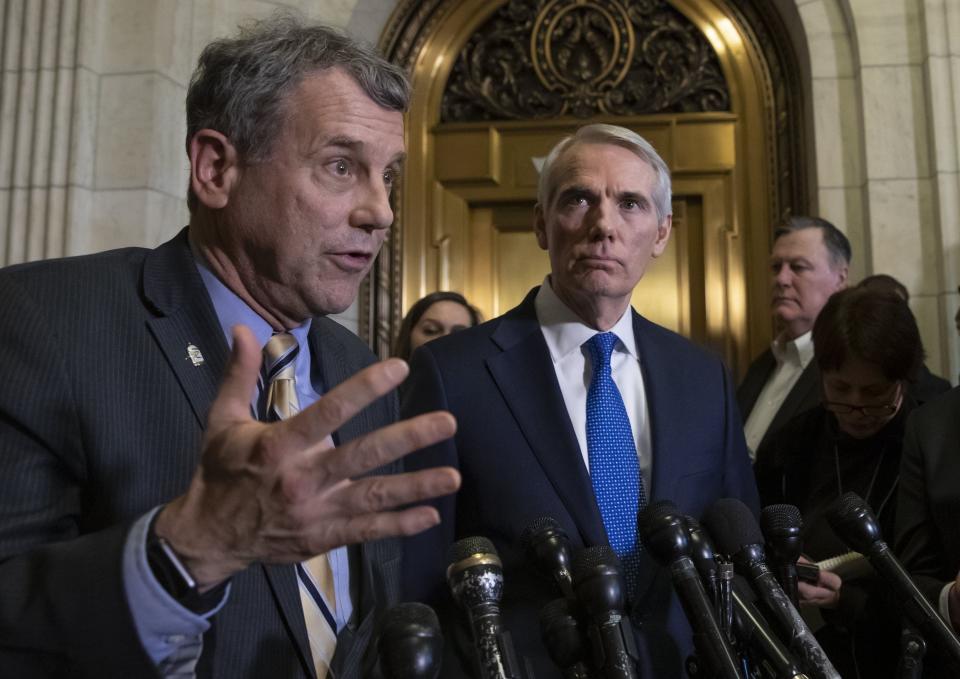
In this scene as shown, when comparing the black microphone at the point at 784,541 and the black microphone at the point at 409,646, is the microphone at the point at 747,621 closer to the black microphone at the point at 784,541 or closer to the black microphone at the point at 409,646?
the black microphone at the point at 784,541

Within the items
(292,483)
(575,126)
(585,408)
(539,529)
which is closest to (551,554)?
(539,529)

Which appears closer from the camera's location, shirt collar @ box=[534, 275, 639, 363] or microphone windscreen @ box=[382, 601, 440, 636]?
microphone windscreen @ box=[382, 601, 440, 636]

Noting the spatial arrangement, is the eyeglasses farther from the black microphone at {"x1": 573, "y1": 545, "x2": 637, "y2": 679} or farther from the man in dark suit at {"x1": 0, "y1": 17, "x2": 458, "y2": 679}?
the black microphone at {"x1": 573, "y1": 545, "x2": 637, "y2": 679}

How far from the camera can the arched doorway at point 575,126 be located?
16.0 feet

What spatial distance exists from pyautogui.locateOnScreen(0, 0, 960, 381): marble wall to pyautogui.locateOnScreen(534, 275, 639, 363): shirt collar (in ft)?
8.50

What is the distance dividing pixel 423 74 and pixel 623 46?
3.36 ft

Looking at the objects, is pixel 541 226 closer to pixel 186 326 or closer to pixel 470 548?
pixel 186 326

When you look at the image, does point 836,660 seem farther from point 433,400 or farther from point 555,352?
point 433,400

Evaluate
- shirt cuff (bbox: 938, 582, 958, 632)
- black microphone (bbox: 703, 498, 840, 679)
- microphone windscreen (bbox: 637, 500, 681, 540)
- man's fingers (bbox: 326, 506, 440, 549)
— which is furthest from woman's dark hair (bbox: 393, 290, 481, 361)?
man's fingers (bbox: 326, 506, 440, 549)

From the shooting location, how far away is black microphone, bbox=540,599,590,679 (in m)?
1.21

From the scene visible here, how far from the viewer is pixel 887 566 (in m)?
1.48

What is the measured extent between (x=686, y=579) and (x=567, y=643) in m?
0.19

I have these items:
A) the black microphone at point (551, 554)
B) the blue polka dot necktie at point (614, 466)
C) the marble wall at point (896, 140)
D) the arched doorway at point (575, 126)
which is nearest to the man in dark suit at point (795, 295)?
the marble wall at point (896, 140)

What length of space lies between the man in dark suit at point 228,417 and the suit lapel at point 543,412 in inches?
10.2
